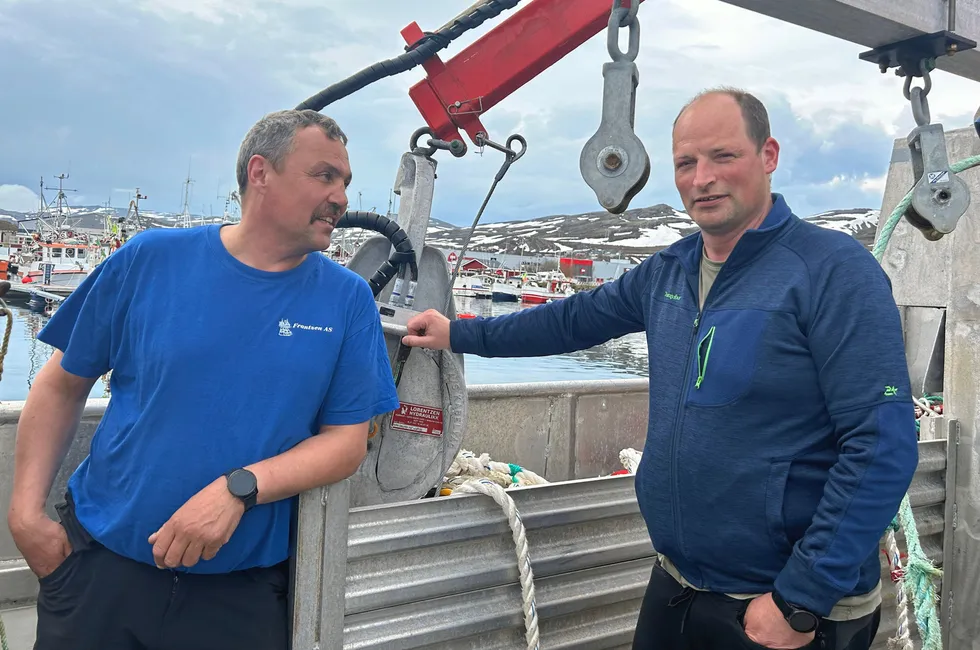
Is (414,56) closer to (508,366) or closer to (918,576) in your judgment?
(918,576)

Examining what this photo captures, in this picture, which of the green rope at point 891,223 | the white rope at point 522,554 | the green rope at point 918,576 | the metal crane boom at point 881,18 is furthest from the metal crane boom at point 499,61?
the green rope at point 918,576

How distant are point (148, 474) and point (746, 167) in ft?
5.13

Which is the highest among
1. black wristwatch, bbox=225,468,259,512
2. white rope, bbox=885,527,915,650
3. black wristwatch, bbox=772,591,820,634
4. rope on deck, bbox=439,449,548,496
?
black wristwatch, bbox=225,468,259,512

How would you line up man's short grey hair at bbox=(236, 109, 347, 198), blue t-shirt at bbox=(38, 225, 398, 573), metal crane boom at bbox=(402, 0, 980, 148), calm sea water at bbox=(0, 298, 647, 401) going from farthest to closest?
1. calm sea water at bbox=(0, 298, 647, 401)
2. metal crane boom at bbox=(402, 0, 980, 148)
3. man's short grey hair at bbox=(236, 109, 347, 198)
4. blue t-shirt at bbox=(38, 225, 398, 573)

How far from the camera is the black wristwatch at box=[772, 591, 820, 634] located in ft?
5.13

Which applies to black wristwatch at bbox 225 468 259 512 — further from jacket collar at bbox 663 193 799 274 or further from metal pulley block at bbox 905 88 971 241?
metal pulley block at bbox 905 88 971 241

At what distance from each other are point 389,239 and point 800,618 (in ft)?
5.30

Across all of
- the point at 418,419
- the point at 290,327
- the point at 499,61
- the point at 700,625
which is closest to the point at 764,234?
the point at 700,625

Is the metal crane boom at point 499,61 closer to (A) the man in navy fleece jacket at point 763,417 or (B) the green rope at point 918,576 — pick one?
(A) the man in navy fleece jacket at point 763,417

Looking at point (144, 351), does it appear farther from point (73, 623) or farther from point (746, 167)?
point (746, 167)

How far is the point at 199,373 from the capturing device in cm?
166

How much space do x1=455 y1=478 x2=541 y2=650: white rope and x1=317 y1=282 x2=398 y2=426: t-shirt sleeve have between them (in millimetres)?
396

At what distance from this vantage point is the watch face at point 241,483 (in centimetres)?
159

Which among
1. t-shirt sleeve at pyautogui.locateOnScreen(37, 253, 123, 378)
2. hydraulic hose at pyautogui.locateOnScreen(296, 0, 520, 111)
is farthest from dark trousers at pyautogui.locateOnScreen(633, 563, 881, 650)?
hydraulic hose at pyautogui.locateOnScreen(296, 0, 520, 111)
